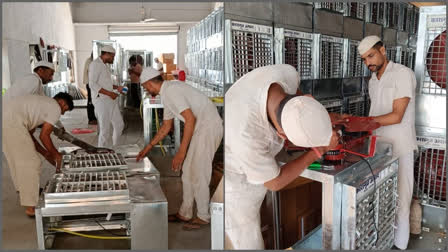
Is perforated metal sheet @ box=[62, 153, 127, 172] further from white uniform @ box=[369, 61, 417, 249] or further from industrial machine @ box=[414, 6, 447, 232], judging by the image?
industrial machine @ box=[414, 6, 447, 232]

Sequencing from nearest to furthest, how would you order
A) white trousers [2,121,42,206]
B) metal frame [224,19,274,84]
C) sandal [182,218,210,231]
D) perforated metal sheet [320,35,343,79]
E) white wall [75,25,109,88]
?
white trousers [2,121,42,206] < white wall [75,25,109,88] < metal frame [224,19,274,84] < sandal [182,218,210,231] < perforated metal sheet [320,35,343,79]

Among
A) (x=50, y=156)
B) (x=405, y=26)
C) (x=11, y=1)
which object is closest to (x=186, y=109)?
(x=50, y=156)

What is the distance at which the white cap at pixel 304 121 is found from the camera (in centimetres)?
101

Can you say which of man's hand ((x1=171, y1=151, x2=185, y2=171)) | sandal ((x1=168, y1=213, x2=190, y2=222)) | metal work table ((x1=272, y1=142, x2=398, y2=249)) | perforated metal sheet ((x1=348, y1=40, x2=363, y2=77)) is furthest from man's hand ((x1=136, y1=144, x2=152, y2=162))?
perforated metal sheet ((x1=348, y1=40, x2=363, y2=77))

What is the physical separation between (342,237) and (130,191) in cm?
84

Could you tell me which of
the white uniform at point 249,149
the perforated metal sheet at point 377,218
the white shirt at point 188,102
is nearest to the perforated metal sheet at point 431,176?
the perforated metal sheet at point 377,218

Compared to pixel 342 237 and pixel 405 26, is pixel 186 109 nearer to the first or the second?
pixel 342 237

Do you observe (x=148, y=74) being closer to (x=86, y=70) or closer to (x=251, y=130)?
(x=86, y=70)

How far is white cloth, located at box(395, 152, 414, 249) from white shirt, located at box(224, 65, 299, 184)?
900mm

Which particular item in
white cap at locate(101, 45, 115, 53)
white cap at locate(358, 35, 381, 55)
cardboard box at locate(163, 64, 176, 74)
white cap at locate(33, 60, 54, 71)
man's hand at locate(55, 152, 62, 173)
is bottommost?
man's hand at locate(55, 152, 62, 173)

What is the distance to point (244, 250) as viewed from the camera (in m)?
1.35

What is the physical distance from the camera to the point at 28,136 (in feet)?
3.86

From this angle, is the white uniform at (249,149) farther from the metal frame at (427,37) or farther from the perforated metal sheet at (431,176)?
the perforated metal sheet at (431,176)

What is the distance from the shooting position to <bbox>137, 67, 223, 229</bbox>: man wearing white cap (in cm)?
139
